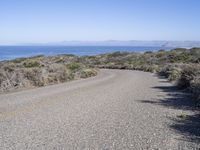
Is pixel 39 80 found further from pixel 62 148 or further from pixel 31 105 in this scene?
pixel 62 148

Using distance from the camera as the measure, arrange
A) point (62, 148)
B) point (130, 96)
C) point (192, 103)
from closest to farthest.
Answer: point (62, 148)
point (192, 103)
point (130, 96)

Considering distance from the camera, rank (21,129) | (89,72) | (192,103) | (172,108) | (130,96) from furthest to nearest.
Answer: (89,72) < (130,96) < (192,103) < (172,108) < (21,129)

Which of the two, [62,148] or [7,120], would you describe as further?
[7,120]

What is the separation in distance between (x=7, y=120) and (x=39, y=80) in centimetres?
1409

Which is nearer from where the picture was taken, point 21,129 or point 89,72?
point 21,129

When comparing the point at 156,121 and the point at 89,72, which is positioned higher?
the point at 156,121

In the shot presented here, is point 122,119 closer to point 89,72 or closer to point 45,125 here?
point 45,125

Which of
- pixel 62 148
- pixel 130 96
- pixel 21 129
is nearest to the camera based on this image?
pixel 62 148

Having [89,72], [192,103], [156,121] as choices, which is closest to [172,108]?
[192,103]

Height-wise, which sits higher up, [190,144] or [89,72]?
[190,144]

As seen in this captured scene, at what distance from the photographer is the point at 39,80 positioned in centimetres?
2520

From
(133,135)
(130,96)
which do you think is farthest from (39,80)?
(133,135)

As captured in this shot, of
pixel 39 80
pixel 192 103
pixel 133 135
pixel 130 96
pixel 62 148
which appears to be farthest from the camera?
pixel 39 80

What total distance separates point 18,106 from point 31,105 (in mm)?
531
